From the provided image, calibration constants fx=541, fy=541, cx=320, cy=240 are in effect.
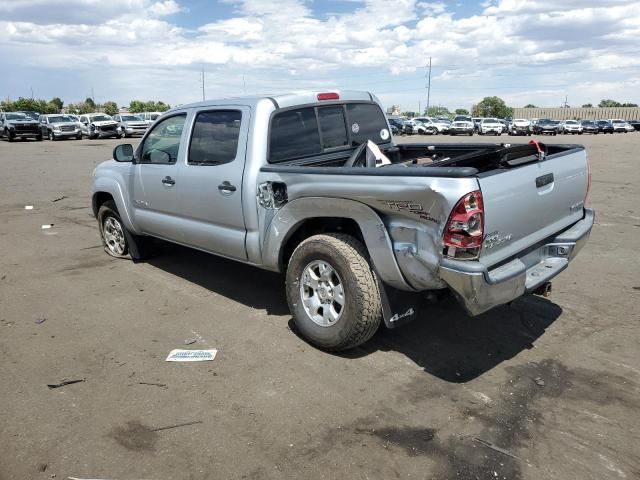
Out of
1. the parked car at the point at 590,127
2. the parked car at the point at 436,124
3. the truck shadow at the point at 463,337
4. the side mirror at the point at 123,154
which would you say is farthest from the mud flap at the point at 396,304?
the parked car at the point at 590,127

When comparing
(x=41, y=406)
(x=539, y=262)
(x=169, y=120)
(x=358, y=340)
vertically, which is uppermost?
(x=169, y=120)

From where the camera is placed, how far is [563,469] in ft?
9.02

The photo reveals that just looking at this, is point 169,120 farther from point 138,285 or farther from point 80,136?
point 80,136

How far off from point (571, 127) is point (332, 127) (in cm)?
5134

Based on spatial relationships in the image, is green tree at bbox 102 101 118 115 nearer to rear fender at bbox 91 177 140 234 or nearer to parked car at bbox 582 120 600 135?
parked car at bbox 582 120 600 135

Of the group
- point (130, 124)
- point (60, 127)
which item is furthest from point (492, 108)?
point (60, 127)

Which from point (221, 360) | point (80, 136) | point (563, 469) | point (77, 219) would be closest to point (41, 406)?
point (221, 360)

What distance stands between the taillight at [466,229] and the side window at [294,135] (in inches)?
72.6

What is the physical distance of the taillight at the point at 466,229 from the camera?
10.2 ft

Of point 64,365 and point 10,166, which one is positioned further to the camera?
point 10,166

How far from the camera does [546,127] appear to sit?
4956cm

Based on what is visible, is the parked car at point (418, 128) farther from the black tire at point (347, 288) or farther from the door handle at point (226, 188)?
the black tire at point (347, 288)

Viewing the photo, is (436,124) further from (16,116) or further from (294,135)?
(294,135)

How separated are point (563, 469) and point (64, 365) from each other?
3.36 meters
